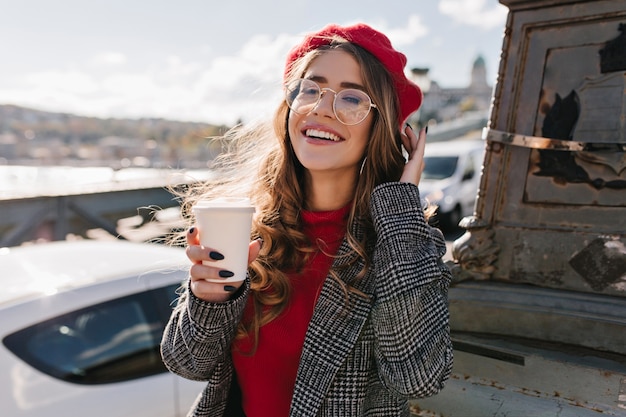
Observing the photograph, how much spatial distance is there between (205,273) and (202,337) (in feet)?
0.76

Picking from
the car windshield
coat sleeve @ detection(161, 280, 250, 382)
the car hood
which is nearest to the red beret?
coat sleeve @ detection(161, 280, 250, 382)

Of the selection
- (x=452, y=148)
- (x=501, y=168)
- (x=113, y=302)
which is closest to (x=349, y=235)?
(x=501, y=168)

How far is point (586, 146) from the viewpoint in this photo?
1914 millimetres

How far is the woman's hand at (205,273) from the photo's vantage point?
125 cm

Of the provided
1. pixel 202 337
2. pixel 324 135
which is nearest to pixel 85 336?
pixel 202 337

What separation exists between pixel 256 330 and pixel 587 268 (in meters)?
1.28

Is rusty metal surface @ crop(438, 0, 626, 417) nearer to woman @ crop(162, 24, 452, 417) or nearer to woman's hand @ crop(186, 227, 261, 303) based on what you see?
woman @ crop(162, 24, 452, 417)

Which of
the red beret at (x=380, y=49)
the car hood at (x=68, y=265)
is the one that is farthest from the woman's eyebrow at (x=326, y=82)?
the car hood at (x=68, y=265)

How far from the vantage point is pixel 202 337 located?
4.58 ft

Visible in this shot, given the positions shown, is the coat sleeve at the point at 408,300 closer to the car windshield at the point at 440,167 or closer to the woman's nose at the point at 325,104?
the woman's nose at the point at 325,104

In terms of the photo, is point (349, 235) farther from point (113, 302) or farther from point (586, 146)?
point (113, 302)

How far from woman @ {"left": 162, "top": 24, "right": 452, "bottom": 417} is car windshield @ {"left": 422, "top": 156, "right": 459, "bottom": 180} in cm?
906

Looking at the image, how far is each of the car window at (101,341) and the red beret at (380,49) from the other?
65.5 inches

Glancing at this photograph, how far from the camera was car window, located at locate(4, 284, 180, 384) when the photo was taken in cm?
228
